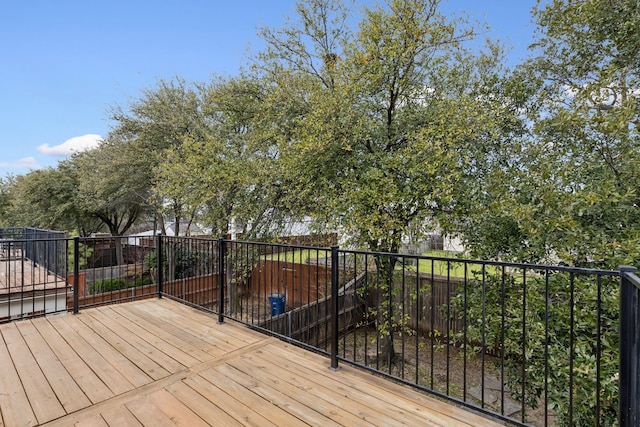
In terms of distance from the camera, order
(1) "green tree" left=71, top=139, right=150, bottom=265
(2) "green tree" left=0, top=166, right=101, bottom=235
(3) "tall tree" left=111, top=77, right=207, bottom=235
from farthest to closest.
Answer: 1. (2) "green tree" left=0, top=166, right=101, bottom=235
2. (1) "green tree" left=71, top=139, right=150, bottom=265
3. (3) "tall tree" left=111, top=77, right=207, bottom=235

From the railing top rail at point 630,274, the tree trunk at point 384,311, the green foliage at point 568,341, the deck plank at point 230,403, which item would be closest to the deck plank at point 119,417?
the deck plank at point 230,403

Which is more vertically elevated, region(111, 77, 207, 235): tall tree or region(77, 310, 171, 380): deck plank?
region(111, 77, 207, 235): tall tree

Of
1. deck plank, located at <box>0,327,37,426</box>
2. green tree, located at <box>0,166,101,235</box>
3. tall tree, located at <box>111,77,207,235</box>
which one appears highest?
tall tree, located at <box>111,77,207,235</box>

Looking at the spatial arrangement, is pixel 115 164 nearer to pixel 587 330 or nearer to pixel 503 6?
pixel 503 6

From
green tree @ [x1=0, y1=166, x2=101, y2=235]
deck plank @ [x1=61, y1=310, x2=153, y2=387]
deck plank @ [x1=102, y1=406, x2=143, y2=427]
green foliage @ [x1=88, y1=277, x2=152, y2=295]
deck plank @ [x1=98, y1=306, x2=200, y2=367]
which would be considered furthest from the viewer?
green tree @ [x1=0, y1=166, x2=101, y2=235]

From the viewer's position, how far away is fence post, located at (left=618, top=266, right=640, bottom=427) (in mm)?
1256

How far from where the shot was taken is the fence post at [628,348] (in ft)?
4.12

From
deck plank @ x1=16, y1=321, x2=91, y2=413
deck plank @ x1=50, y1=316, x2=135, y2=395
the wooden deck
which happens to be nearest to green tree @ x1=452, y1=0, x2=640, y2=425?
the wooden deck

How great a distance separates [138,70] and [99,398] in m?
9.19

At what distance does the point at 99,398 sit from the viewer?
2025mm

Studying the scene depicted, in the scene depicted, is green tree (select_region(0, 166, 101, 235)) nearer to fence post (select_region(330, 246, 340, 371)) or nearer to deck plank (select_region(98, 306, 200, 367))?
deck plank (select_region(98, 306, 200, 367))

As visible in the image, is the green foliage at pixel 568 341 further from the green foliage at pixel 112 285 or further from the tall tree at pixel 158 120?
the tall tree at pixel 158 120

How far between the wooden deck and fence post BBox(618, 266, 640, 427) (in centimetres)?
75

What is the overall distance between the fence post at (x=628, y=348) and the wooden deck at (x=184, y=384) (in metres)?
0.75
